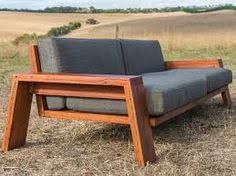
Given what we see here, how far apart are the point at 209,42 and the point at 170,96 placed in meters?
13.6

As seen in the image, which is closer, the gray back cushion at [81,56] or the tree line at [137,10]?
the gray back cushion at [81,56]

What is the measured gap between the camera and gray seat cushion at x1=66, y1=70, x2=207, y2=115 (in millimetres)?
3865

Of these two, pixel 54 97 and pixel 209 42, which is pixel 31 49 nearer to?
pixel 54 97

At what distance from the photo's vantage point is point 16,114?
4340mm

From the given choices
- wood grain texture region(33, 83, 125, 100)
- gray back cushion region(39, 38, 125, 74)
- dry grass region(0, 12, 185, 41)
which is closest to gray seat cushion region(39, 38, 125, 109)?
gray back cushion region(39, 38, 125, 74)

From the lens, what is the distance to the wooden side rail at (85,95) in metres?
3.77

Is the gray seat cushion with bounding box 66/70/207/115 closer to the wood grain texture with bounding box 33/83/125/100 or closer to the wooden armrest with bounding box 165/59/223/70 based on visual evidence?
the wood grain texture with bounding box 33/83/125/100

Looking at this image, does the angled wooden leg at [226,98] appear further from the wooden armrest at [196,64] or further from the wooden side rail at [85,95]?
the wooden side rail at [85,95]

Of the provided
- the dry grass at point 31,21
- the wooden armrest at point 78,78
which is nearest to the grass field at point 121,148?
the wooden armrest at point 78,78

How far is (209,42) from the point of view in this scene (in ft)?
56.8

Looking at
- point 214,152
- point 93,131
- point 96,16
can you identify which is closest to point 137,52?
point 93,131

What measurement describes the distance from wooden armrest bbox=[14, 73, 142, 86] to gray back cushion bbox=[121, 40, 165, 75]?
147 centimetres

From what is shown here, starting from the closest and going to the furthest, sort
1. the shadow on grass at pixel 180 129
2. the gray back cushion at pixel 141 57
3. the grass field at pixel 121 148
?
the grass field at pixel 121 148 → the shadow on grass at pixel 180 129 → the gray back cushion at pixel 141 57

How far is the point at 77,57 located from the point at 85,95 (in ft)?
2.12
